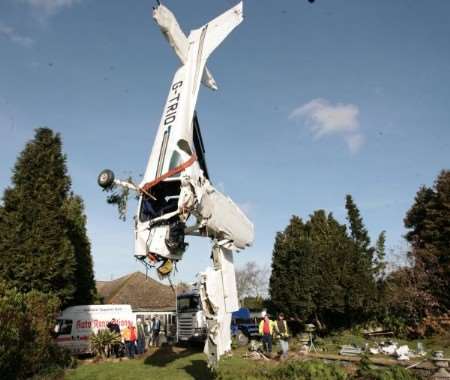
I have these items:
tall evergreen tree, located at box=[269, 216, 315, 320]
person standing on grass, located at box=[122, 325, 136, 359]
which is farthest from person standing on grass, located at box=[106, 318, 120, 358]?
tall evergreen tree, located at box=[269, 216, 315, 320]

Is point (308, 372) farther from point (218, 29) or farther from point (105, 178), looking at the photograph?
point (218, 29)

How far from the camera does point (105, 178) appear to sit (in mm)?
10461

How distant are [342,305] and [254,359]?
15114 millimetres

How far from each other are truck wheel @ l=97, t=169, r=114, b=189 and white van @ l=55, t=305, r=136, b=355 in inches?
546

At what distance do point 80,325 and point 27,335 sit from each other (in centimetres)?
759

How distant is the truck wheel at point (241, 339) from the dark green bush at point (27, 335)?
→ 9.89 meters

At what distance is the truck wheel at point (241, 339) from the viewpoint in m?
23.4

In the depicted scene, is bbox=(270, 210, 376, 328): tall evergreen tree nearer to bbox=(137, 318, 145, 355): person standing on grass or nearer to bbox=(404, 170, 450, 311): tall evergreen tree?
bbox=(404, 170, 450, 311): tall evergreen tree

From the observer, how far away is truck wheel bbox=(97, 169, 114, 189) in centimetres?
1045

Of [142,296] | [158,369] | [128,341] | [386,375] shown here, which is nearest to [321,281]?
[128,341]

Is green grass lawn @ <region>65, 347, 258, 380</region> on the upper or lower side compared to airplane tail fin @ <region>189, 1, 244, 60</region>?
lower

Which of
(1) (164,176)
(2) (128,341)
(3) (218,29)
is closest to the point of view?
(1) (164,176)

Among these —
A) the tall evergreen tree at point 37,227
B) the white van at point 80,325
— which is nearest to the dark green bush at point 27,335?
the tall evergreen tree at point 37,227

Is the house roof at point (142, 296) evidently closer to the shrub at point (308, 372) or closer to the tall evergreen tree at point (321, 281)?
the tall evergreen tree at point (321, 281)
